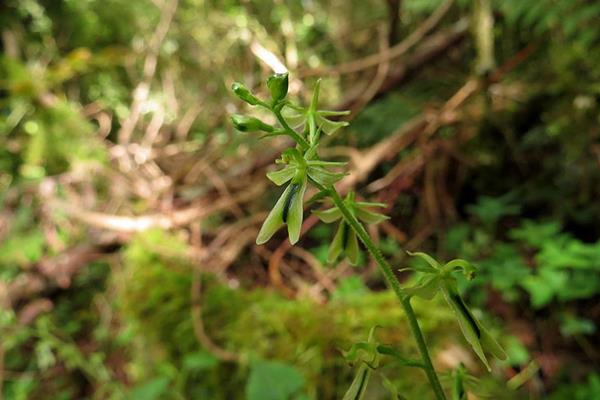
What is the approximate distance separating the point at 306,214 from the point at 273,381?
131cm

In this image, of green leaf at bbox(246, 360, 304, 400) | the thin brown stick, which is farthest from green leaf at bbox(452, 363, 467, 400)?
the thin brown stick

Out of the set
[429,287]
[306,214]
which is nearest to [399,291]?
[429,287]

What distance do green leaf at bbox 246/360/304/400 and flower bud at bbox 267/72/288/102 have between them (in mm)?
809

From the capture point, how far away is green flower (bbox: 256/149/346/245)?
466 mm

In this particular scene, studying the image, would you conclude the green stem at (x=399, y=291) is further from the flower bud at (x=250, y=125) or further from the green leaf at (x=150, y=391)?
the green leaf at (x=150, y=391)

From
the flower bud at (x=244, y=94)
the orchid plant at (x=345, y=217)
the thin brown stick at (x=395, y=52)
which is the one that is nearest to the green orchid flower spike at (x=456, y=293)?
the orchid plant at (x=345, y=217)

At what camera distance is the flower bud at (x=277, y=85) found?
0.44m

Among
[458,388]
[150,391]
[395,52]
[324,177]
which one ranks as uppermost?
[395,52]

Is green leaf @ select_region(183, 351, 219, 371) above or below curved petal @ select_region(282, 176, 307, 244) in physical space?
below

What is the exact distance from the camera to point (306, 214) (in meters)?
2.36

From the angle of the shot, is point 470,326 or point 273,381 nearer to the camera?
point 470,326

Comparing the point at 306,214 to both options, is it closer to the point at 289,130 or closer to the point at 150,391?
the point at 150,391

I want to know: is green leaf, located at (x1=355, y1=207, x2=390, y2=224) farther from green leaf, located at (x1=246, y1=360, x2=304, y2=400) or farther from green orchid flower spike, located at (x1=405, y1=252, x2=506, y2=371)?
green leaf, located at (x1=246, y1=360, x2=304, y2=400)

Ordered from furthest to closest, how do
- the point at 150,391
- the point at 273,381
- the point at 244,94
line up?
the point at 150,391
the point at 273,381
the point at 244,94
